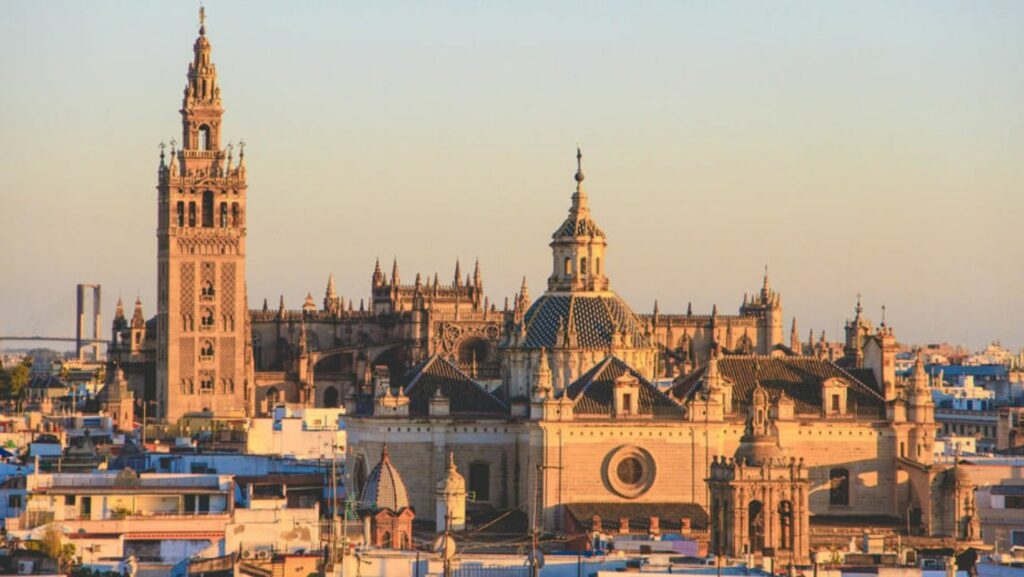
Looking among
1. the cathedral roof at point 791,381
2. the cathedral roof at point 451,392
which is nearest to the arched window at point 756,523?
the cathedral roof at point 791,381

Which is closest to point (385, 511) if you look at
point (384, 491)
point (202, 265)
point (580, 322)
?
point (384, 491)

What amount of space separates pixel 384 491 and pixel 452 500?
261 inches

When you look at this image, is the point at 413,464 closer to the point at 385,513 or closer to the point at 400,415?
the point at 400,415

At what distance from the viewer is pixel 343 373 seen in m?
191

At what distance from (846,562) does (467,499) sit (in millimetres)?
25205

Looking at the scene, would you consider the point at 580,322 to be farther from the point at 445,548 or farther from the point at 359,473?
the point at 445,548

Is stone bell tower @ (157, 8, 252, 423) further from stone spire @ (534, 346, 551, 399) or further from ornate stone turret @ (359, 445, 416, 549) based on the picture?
ornate stone turret @ (359, 445, 416, 549)

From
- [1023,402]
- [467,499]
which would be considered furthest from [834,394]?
[1023,402]

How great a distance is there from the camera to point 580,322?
109 m

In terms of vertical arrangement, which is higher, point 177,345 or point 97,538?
point 177,345

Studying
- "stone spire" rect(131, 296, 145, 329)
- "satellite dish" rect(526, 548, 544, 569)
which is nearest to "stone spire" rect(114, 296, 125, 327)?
"stone spire" rect(131, 296, 145, 329)

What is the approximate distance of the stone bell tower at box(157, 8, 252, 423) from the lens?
579 feet

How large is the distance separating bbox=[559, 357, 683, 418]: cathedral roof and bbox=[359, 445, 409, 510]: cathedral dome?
446 inches

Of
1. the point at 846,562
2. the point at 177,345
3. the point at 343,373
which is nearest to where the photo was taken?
the point at 846,562
